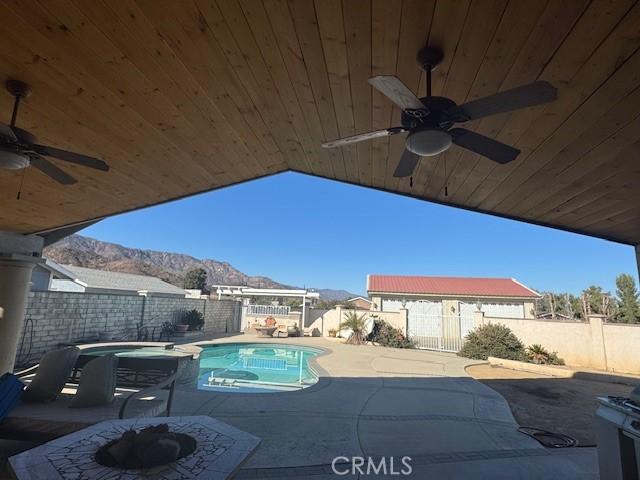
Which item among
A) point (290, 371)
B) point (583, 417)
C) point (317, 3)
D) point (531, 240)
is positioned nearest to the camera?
point (317, 3)

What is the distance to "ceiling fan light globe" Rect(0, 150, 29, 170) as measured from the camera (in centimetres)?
231

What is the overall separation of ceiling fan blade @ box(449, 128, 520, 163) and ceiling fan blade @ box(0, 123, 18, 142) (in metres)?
2.82

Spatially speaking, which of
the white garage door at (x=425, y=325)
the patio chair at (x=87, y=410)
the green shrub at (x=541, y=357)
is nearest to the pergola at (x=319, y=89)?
the patio chair at (x=87, y=410)

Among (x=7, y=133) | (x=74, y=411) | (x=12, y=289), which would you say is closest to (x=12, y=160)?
(x=7, y=133)

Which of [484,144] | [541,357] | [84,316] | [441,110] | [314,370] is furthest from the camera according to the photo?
[541,357]

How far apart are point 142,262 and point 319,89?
7099 centimetres

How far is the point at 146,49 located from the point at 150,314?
11.4 m

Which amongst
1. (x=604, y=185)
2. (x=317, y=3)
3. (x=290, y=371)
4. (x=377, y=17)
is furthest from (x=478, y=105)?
(x=290, y=371)

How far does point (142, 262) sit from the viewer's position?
6488cm

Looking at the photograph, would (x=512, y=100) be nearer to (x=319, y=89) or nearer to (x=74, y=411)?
(x=319, y=89)

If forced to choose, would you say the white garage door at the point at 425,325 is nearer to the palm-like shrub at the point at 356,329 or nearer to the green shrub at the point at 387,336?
the green shrub at the point at 387,336

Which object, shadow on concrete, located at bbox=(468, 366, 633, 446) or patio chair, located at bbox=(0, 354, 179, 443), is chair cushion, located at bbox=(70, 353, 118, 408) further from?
shadow on concrete, located at bbox=(468, 366, 633, 446)

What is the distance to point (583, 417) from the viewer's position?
5047mm

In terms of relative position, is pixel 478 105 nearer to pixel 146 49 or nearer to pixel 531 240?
pixel 146 49
